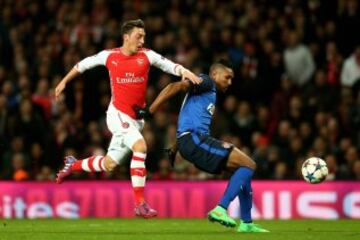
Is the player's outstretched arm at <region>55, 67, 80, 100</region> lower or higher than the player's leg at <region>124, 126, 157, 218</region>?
higher

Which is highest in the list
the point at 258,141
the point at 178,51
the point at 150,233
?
the point at 178,51

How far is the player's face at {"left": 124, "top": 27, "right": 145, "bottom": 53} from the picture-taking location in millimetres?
12016

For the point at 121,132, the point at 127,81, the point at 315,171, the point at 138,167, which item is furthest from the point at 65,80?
the point at 315,171

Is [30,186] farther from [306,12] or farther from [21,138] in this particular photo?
[306,12]

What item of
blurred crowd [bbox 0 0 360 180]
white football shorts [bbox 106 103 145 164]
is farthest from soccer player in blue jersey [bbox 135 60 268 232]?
blurred crowd [bbox 0 0 360 180]

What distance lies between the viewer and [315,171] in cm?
1213

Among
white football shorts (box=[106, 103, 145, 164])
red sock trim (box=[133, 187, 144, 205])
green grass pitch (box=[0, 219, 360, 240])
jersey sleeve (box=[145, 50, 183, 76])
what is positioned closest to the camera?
green grass pitch (box=[0, 219, 360, 240])

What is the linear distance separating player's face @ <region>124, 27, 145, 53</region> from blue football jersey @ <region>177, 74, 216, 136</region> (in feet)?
3.60

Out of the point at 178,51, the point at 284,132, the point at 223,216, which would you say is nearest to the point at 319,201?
the point at 284,132

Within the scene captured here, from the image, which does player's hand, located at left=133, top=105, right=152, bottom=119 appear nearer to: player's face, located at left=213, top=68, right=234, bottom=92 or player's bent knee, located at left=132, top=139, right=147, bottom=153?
player's bent knee, located at left=132, top=139, right=147, bottom=153

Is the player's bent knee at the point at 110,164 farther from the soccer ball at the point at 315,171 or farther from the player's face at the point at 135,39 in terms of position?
the soccer ball at the point at 315,171

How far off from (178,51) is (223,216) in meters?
8.31

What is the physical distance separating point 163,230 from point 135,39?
224 cm

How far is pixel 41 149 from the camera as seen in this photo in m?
17.6
